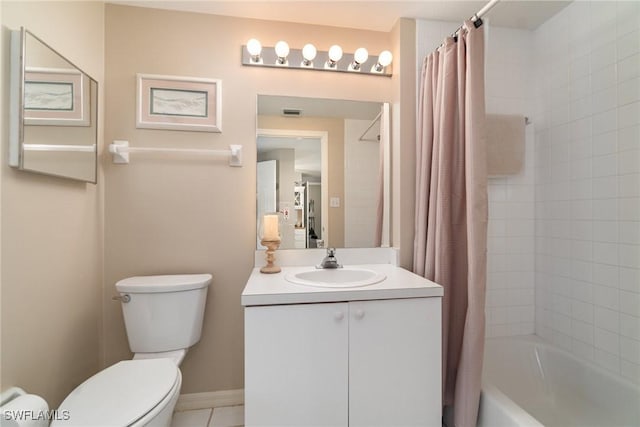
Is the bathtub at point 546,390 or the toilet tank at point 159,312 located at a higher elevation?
the toilet tank at point 159,312

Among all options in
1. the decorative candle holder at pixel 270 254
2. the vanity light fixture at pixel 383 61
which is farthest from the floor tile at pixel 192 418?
the vanity light fixture at pixel 383 61

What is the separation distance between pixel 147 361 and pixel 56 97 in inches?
46.8

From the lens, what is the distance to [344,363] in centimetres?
107

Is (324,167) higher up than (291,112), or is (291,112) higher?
(291,112)

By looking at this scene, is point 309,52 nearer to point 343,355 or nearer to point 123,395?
point 343,355

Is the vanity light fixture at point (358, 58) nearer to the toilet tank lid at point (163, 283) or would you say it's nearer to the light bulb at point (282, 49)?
the light bulb at point (282, 49)

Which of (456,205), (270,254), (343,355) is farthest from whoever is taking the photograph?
(270,254)

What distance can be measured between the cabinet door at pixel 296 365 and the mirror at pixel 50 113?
39.4 inches

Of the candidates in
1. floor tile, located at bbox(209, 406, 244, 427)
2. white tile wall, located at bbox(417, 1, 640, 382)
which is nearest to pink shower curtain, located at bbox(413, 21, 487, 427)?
white tile wall, located at bbox(417, 1, 640, 382)

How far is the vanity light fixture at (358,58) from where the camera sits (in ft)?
5.17

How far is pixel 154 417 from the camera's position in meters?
0.88

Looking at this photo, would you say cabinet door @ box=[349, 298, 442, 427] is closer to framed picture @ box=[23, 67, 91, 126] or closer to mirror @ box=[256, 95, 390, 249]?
mirror @ box=[256, 95, 390, 249]

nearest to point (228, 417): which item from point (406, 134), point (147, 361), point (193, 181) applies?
point (147, 361)

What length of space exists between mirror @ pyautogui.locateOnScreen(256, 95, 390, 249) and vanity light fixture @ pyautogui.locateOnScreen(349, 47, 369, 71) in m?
0.20
